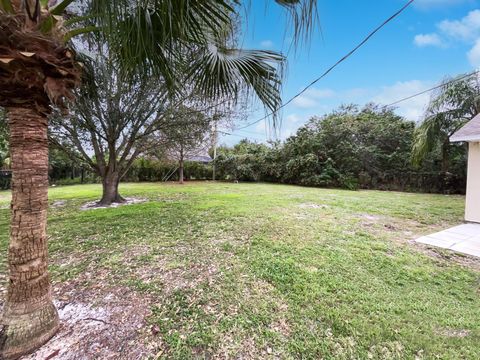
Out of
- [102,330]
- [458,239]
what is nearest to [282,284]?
[102,330]

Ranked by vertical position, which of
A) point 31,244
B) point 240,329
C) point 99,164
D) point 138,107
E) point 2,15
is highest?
point 138,107

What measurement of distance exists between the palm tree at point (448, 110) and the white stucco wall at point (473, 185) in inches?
178

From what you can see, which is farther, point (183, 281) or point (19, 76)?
point (183, 281)

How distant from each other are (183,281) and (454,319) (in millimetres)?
2516

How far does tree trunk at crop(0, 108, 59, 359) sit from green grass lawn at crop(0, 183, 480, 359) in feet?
2.62

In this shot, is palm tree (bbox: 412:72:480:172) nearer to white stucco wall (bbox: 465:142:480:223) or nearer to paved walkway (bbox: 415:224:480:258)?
white stucco wall (bbox: 465:142:480:223)

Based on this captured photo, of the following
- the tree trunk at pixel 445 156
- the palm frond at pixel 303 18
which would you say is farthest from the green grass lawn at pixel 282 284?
the tree trunk at pixel 445 156

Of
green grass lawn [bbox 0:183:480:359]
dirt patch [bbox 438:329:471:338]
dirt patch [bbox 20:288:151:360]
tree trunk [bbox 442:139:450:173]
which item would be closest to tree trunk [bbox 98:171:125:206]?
green grass lawn [bbox 0:183:480:359]

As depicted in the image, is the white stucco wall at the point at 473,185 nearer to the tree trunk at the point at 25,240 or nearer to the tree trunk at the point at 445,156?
the tree trunk at the point at 445,156

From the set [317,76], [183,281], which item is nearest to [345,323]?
[183,281]

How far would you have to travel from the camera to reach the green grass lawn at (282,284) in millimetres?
1729

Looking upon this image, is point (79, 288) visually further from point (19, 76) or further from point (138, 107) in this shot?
point (138, 107)

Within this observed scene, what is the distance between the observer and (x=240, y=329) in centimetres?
185

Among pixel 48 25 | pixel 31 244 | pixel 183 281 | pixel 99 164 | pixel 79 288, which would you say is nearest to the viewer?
pixel 48 25
